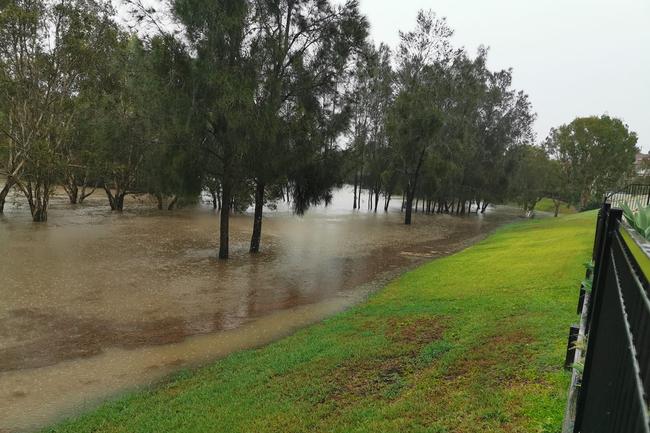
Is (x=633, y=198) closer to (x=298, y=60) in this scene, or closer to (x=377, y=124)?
(x=298, y=60)

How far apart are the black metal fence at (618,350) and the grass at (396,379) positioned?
5.22 feet

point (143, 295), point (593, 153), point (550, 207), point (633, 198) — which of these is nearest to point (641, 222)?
point (143, 295)

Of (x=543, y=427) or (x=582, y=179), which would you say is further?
(x=582, y=179)

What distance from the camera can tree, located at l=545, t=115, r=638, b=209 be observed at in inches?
1938

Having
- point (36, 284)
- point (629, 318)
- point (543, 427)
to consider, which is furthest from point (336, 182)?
point (629, 318)

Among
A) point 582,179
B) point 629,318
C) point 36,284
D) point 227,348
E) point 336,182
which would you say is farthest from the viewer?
point 582,179

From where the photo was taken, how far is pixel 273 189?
22.1 m

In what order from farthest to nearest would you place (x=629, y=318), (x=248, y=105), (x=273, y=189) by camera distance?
(x=273, y=189) < (x=248, y=105) < (x=629, y=318)

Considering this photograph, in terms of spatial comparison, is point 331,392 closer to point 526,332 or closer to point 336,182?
point 526,332

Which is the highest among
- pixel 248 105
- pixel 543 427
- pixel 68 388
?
pixel 248 105

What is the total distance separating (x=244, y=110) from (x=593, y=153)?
47437mm

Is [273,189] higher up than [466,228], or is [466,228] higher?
[273,189]

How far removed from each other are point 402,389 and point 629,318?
442 centimetres

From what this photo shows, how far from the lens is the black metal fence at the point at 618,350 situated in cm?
152
